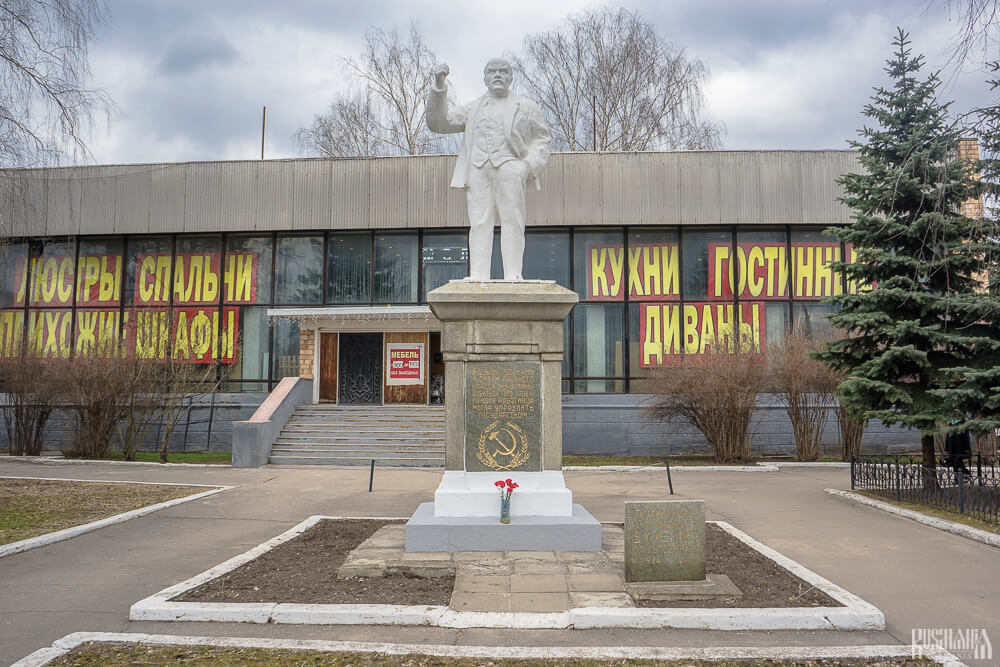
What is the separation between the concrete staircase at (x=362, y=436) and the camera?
59.1ft

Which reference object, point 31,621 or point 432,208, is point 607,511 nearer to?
point 31,621

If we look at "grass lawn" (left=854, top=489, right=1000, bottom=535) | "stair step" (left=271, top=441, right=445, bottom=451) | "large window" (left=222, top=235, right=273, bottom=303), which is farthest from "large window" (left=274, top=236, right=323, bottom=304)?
"grass lawn" (left=854, top=489, right=1000, bottom=535)

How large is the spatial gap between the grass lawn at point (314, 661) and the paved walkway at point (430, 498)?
33cm

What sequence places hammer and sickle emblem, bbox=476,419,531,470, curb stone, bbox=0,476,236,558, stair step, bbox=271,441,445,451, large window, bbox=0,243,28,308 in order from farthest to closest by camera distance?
1. large window, bbox=0,243,28,308
2. stair step, bbox=271,441,445,451
3. curb stone, bbox=0,476,236,558
4. hammer and sickle emblem, bbox=476,419,531,470

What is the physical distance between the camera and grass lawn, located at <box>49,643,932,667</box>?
4477 millimetres

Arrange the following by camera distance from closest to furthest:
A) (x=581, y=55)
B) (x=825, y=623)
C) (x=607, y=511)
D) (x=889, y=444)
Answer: (x=825, y=623) < (x=607, y=511) < (x=889, y=444) < (x=581, y=55)

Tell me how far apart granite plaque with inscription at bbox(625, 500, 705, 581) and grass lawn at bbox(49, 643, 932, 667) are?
147 cm

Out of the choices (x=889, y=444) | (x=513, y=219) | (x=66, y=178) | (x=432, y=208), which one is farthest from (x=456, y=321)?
(x=66, y=178)

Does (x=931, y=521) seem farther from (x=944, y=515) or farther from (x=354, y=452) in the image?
(x=354, y=452)

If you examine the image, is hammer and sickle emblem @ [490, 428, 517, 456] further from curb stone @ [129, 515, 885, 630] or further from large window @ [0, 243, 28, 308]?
large window @ [0, 243, 28, 308]

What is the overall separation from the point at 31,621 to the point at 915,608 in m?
7.41

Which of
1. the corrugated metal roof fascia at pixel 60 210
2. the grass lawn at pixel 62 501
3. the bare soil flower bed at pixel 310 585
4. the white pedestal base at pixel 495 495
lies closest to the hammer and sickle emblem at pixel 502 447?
the white pedestal base at pixel 495 495

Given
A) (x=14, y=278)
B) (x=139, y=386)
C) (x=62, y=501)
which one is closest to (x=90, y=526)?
(x=62, y=501)

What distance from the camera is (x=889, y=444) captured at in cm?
2028
